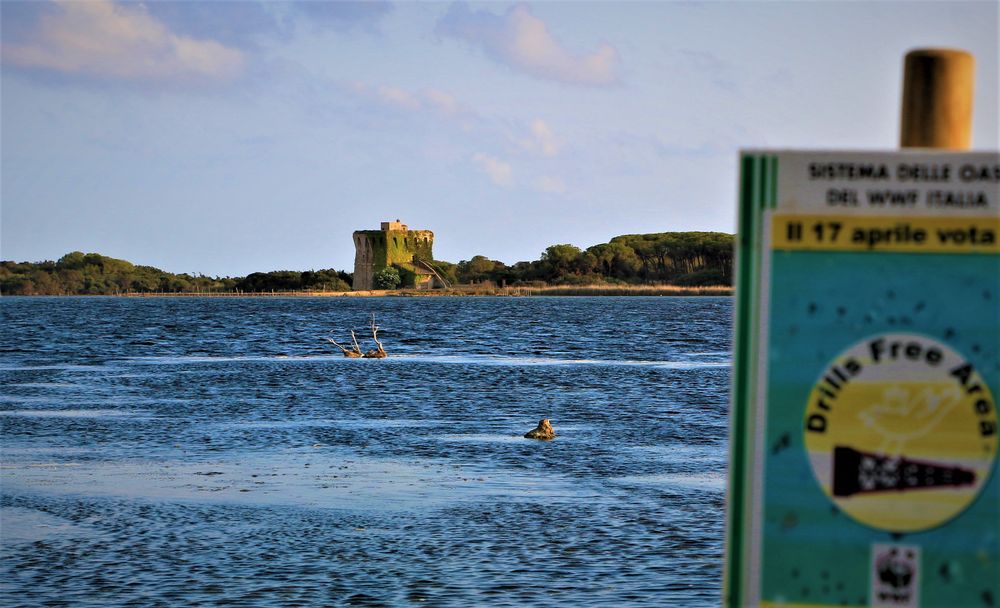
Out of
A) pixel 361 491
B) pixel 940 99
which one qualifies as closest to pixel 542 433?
pixel 361 491

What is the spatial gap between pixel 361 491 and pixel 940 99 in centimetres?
1559

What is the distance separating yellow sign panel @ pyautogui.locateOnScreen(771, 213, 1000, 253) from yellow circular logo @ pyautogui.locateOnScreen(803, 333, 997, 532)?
254mm

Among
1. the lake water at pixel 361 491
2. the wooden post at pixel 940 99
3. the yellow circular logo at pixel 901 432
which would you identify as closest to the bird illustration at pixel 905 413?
the yellow circular logo at pixel 901 432

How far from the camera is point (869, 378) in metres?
3.29

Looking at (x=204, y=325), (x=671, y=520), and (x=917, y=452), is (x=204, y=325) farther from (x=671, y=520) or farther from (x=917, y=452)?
(x=917, y=452)

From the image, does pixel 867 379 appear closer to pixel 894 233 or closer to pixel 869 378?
pixel 869 378

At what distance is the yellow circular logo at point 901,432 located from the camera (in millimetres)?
3270

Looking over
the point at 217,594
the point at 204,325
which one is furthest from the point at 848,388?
the point at 204,325

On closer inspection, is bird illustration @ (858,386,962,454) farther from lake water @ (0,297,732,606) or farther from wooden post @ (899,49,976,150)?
lake water @ (0,297,732,606)

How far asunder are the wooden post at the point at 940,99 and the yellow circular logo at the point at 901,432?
607 mm

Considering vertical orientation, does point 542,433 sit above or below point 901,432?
below

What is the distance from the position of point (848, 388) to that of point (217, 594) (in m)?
10.3

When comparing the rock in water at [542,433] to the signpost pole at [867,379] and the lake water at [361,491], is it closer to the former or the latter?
the lake water at [361,491]

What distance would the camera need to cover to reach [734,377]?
3346mm
